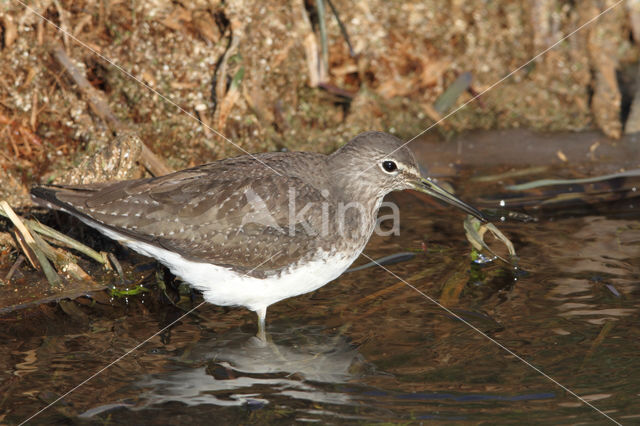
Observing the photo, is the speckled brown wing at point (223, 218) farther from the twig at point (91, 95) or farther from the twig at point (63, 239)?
the twig at point (91, 95)

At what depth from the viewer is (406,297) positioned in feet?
21.0

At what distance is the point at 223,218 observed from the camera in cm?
589

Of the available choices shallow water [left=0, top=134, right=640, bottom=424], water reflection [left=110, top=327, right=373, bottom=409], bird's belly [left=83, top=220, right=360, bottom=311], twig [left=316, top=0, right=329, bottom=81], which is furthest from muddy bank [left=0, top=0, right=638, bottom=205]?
water reflection [left=110, top=327, right=373, bottom=409]

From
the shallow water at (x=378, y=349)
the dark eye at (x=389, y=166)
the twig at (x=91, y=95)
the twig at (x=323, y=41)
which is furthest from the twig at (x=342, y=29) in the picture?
the dark eye at (x=389, y=166)

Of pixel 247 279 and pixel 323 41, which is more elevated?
pixel 323 41

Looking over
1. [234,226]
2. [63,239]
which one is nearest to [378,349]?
[234,226]

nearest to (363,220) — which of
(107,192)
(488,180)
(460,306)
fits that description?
(460,306)

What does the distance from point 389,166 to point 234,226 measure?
1.39 metres

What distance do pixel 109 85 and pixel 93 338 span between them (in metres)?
3.50

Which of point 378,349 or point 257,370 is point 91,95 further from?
point 378,349

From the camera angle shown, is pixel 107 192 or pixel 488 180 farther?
pixel 488 180

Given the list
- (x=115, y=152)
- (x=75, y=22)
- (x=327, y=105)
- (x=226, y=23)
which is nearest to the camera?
(x=115, y=152)

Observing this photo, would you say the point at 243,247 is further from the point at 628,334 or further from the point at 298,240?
the point at 628,334

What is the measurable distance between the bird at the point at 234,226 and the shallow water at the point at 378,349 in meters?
0.43
